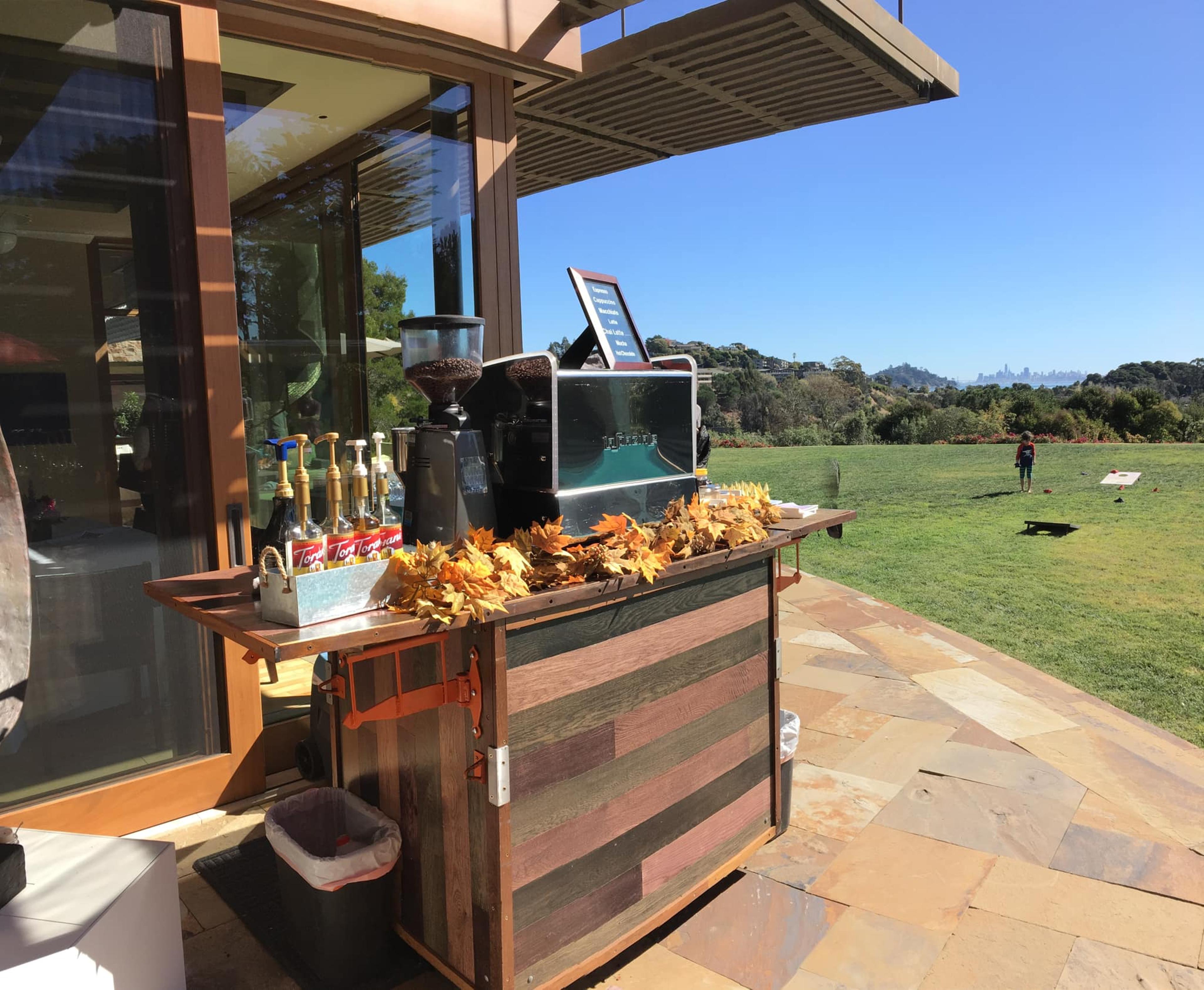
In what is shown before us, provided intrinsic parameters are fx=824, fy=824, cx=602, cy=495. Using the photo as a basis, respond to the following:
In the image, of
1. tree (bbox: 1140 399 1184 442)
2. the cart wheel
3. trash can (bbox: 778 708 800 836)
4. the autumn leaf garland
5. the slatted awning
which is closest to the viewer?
the autumn leaf garland

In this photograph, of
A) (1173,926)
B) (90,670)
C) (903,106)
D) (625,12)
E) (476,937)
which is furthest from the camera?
(903,106)

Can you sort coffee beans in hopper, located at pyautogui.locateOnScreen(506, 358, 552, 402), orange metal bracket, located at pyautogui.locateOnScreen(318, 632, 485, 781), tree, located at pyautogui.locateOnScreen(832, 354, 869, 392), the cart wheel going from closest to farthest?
orange metal bracket, located at pyautogui.locateOnScreen(318, 632, 485, 781), coffee beans in hopper, located at pyautogui.locateOnScreen(506, 358, 552, 402), the cart wheel, tree, located at pyautogui.locateOnScreen(832, 354, 869, 392)

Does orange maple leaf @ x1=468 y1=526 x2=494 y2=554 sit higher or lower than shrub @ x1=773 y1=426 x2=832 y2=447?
higher

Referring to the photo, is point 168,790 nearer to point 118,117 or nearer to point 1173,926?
point 118,117

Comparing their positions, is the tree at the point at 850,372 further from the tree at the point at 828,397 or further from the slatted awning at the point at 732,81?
the slatted awning at the point at 732,81

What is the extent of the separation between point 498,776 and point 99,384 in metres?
2.11

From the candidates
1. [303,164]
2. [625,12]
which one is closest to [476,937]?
[303,164]

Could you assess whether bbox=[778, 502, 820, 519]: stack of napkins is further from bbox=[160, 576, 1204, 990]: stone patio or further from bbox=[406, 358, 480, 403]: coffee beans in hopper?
bbox=[406, 358, 480, 403]: coffee beans in hopper

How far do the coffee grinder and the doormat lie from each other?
1.18 metres

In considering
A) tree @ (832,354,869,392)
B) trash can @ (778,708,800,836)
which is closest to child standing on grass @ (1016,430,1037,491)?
trash can @ (778,708,800,836)

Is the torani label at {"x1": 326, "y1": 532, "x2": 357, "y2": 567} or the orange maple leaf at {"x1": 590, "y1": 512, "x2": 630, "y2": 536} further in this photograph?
the orange maple leaf at {"x1": 590, "y1": 512, "x2": 630, "y2": 536}

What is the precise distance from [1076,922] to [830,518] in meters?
1.42

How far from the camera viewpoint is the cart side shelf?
5.08ft

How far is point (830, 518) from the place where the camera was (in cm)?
291
